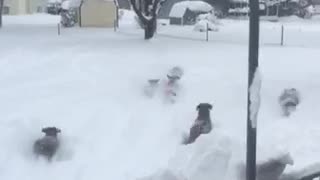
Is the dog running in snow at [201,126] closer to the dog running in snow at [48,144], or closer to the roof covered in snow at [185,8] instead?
the dog running in snow at [48,144]

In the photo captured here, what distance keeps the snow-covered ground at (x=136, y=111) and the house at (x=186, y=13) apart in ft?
68.1

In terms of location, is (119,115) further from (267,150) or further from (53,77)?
(267,150)

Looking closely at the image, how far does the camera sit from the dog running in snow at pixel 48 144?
10953 mm

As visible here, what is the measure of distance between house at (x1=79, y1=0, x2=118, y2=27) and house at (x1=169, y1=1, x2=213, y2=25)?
241 inches

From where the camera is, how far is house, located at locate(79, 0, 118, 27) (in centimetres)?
3616

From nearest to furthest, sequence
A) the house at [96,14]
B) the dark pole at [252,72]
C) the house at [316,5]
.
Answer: the dark pole at [252,72], the house at [96,14], the house at [316,5]

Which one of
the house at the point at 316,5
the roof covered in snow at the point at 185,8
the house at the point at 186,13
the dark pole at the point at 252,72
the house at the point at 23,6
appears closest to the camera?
the dark pole at the point at 252,72

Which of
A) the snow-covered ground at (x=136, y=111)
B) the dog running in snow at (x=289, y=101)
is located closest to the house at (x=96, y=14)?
the snow-covered ground at (x=136, y=111)

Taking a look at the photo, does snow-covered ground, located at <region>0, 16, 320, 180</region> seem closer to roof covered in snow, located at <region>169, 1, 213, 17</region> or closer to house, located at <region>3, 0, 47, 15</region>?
roof covered in snow, located at <region>169, 1, 213, 17</region>

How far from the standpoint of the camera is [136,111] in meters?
13.5

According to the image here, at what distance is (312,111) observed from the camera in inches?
548

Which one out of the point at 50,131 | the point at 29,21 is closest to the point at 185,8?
the point at 29,21

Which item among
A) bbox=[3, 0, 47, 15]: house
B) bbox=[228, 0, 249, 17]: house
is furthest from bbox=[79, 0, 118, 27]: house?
bbox=[228, 0, 249, 17]: house

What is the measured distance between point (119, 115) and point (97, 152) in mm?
1907
